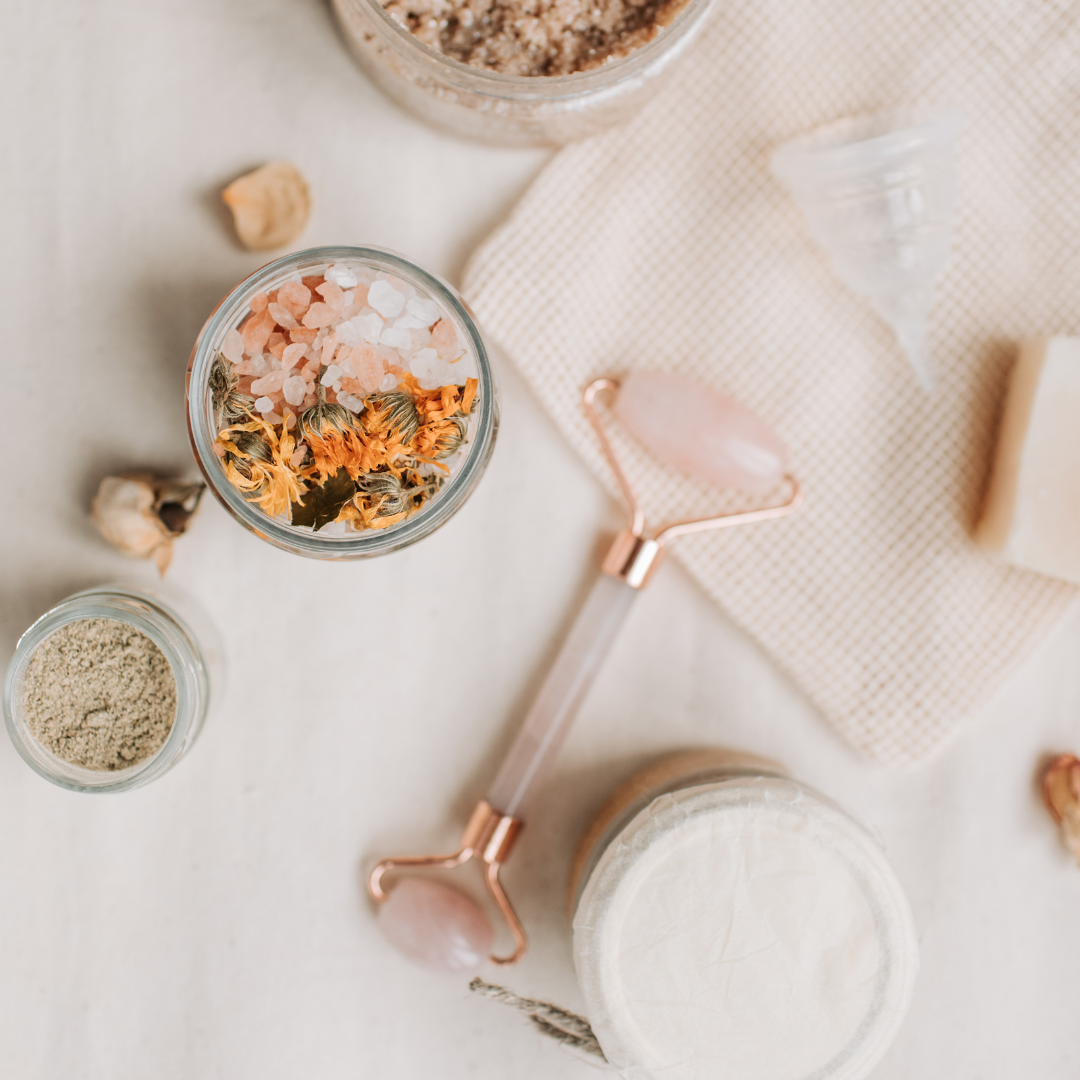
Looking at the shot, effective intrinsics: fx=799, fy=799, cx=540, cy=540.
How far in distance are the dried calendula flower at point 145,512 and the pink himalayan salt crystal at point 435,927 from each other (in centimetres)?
24

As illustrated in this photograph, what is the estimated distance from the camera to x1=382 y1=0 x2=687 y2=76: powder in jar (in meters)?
0.39

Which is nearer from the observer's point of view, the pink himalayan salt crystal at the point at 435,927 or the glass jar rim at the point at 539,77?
the glass jar rim at the point at 539,77

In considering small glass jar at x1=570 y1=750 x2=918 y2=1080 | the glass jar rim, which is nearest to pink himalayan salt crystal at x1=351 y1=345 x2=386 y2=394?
the glass jar rim

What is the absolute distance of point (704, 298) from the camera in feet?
1.59

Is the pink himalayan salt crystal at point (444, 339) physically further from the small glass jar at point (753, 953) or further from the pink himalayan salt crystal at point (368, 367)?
the small glass jar at point (753, 953)

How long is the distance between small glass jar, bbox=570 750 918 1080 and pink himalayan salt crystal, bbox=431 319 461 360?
9.6 inches

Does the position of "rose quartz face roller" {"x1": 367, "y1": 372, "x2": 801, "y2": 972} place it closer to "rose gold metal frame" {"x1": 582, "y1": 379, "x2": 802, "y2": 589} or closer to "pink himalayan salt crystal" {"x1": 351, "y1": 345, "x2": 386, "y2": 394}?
"rose gold metal frame" {"x1": 582, "y1": 379, "x2": 802, "y2": 589}

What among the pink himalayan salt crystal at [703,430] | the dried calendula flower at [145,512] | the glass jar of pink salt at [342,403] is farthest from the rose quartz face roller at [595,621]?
the dried calendula flower at [145,512]

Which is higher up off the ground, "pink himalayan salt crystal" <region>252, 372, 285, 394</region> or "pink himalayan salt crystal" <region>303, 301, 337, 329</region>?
"pink himalayan salt crystal" <region>303, 301, 337, 329</region>

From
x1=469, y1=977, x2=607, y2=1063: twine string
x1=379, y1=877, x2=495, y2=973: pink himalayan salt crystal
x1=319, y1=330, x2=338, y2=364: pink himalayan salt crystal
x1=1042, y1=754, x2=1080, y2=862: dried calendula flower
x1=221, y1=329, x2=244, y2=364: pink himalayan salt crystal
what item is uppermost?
x1=319, y1=330, x2=338, y2=364: pink himalayan salt crystal

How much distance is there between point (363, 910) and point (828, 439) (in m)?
0.41

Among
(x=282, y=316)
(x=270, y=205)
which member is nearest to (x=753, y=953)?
(x=282, y=316)

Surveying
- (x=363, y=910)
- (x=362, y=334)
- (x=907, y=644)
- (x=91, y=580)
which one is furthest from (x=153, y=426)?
(x=907, y=644)

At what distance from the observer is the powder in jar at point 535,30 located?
0.39 m
